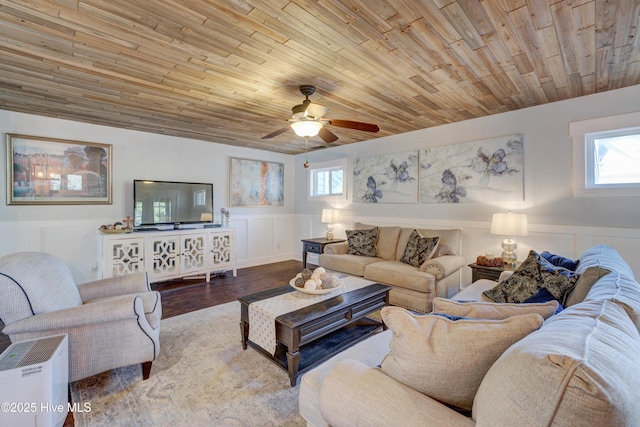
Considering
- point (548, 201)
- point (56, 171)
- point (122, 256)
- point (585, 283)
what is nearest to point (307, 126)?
point (585, 283)

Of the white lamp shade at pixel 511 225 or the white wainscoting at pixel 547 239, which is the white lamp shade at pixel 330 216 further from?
the white lamp shade at pixel 511 225

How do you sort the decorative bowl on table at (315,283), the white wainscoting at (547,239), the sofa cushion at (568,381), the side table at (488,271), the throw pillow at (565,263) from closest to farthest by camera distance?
the sofa cushion at (568,381)
the throw pillow at (565,263)
the decorative bowl on table at (315,283)
the white wainscoting at (547,239)
the side table at (488,271)

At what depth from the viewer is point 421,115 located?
3.64m

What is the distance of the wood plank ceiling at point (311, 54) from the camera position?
5.60ft

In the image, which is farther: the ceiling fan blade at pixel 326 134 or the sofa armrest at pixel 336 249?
the sofa armrest at pixel 336 249

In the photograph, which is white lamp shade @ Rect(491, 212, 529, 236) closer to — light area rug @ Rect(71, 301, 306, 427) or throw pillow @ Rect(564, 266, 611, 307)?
throw pillow @ Rect(564, 266, 611, 307)

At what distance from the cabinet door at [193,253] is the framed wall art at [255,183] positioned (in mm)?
1139

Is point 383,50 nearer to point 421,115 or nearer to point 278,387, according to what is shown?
point 421,115

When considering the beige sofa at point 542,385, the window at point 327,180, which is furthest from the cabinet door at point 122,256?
the beige sofa at point 542,385

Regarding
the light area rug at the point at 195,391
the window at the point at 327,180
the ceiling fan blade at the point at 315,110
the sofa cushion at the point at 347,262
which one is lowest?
the light area rug at the point at 195,391

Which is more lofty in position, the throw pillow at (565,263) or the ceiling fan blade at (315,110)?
the ceiling fan blade at (315,110)

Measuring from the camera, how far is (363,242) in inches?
168

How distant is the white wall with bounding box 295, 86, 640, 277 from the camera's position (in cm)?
286

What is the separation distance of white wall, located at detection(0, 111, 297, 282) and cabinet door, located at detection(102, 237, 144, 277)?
0.60 m
